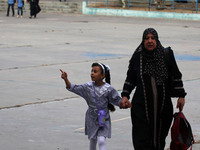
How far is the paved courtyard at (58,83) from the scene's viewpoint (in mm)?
7047

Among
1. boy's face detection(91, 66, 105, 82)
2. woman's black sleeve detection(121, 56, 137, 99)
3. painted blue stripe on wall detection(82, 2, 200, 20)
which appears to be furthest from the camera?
painted blue stripe on wall detection(82, 2, 200, 20)

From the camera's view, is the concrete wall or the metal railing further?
the concrete wall

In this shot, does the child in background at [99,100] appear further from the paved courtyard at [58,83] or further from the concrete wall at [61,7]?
the concrete wall at [61,7]

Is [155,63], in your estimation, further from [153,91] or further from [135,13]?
[135,13]

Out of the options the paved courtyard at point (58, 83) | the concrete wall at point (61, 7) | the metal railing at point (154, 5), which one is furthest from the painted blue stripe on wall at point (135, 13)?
the paved courtyard at point (58, 83)

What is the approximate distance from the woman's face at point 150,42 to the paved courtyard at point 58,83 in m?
1.72

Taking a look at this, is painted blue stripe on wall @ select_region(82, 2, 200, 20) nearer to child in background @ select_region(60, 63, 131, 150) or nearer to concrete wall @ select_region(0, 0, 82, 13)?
concrete wall @ select_region(0, 0, 82, 13)

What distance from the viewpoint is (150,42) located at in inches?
209

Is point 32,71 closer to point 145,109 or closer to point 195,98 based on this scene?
point 195,98

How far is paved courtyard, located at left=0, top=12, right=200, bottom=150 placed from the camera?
7047 millimetres

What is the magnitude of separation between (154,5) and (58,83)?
3194 cm

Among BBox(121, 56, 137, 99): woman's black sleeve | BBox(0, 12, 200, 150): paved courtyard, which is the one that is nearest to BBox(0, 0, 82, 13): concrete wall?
BBox(0, 12, 200, 150): paved courtyard

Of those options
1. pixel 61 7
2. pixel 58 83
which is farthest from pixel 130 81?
pixel 61 7

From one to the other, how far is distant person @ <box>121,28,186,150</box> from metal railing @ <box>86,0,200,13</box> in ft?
110
